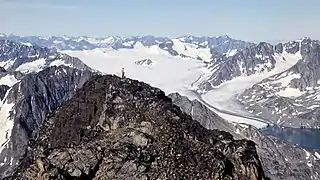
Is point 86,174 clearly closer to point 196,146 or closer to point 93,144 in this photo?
point 93,144

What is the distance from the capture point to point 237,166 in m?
49.7

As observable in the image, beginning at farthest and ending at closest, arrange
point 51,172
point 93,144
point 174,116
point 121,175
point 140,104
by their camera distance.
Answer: point 140,104 < point 174,116 < point 93,144 < point 121,175 < point 51,172

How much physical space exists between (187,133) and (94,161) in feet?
29.0

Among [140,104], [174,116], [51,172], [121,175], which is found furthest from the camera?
[140,104]

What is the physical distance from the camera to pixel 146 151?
4975cm

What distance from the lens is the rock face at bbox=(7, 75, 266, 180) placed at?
155 ft

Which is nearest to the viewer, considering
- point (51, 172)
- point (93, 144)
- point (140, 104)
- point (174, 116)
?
point (51, 172)

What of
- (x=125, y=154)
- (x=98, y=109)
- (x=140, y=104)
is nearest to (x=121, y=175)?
(x=125, y=154)

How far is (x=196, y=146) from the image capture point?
168 ft

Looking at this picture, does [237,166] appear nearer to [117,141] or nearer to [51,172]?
[117,141]

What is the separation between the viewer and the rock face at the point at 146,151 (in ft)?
155

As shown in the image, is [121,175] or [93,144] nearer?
[121,175]

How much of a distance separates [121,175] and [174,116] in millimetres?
10546

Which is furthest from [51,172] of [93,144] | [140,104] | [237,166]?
[140,104]
